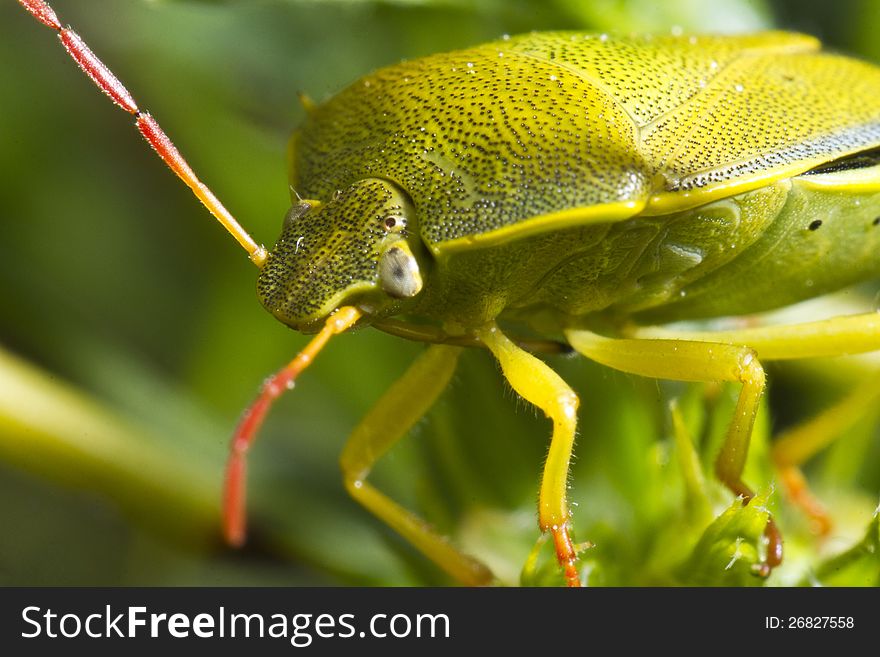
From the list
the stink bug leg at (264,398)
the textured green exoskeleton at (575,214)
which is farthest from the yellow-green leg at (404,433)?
the stink bug leg at (264,398)

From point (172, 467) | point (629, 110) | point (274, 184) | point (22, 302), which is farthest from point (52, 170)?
point (629, 110)

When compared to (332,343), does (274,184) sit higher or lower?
higher

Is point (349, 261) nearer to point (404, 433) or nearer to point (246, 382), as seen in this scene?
point (404, 433)

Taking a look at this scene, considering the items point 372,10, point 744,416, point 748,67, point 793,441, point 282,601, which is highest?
point 372,10

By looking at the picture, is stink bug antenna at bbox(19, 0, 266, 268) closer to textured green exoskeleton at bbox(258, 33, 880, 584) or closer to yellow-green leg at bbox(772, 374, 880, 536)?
textured green exoskeleton at bbox(258, 33, 880, 584)

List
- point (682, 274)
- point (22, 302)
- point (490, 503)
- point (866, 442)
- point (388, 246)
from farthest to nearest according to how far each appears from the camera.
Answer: point (22, 302)
point (866, 442)
point (490, 503)
point (682, 274)
point (388, 246)

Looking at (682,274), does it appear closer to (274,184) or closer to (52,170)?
(274,184)
